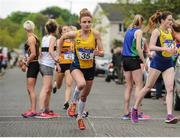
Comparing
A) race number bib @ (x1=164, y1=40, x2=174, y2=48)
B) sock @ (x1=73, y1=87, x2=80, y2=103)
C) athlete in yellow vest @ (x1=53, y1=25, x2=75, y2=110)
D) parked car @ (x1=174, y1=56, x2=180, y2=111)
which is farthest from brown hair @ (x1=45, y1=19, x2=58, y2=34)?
parked car @ (x1=174, y1=56, x2=180, y2=111)

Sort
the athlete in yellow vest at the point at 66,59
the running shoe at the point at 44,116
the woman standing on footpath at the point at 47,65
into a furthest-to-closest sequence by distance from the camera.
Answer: the athlete in yellow vest at the point at 66,59 < the woman standing on footpath at the point at 47,65 < the running shoe at the point at 44,116

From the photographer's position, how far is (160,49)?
12.0m

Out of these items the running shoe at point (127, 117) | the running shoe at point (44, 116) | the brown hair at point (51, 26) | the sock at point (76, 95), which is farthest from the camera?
the brown hair at point (51, 26)

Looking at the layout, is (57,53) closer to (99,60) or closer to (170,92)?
(170,92)

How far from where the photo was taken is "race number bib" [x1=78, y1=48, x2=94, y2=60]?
11.4 m

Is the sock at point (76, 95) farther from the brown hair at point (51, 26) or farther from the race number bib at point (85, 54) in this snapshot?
the brown hair at point (51, 26)

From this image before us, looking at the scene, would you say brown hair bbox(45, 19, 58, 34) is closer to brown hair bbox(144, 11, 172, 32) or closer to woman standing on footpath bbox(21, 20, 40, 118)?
woman standing on footpath bbox(21, 20, 40, 118)

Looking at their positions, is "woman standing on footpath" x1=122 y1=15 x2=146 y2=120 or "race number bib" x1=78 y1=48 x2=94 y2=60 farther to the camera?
"woman standing on footpath" x1=122 y1=15 x2=146 y2=120

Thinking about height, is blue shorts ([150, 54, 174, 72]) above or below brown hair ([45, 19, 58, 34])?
below

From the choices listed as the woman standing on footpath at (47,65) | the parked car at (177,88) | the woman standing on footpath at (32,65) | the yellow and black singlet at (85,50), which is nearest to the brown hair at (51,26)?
the woman standing on footpath at (47,65)

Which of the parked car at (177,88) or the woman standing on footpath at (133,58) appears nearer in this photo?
the woman standing on footpath at (133,58)

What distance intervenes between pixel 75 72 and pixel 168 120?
185 centimetres

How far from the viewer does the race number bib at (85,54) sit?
11.4 metres

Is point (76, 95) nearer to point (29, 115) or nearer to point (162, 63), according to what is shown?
point (29, 115)
